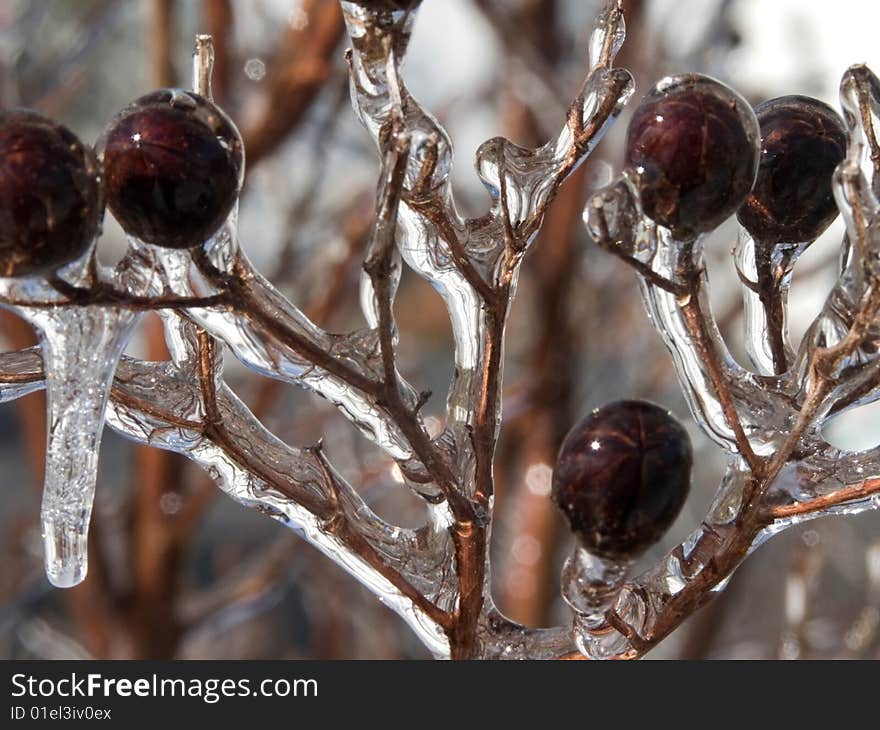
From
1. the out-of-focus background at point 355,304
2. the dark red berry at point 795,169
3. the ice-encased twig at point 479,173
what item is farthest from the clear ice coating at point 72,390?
the out-of-focus background at point 355,304

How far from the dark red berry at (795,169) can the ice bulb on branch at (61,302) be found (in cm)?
24

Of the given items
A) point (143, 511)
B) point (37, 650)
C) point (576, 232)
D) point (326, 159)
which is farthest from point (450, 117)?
point (37, 650)

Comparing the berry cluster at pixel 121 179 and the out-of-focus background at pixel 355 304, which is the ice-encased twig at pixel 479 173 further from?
the out-of-focus background at pixel 355 304

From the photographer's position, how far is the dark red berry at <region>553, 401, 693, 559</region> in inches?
12.8

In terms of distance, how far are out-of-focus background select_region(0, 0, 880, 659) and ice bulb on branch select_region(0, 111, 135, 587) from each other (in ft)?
1.51

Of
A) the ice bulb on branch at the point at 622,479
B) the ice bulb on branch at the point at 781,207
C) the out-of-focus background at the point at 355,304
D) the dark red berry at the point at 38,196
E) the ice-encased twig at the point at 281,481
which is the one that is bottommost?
the ice bulb on branch at the point at 622,479

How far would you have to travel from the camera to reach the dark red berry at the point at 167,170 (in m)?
0.32

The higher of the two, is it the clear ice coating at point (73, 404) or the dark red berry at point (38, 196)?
the dark red berry at point (38, 196)

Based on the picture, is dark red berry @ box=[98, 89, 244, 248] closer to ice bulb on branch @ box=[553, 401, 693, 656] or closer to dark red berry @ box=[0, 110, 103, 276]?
dark red berry @ box=[0, 110, 103, 276]

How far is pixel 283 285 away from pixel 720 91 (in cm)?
110

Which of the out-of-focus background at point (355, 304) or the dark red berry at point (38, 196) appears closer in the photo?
the dark red berry at point (38, 196)

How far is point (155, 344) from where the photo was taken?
1.20 meters
